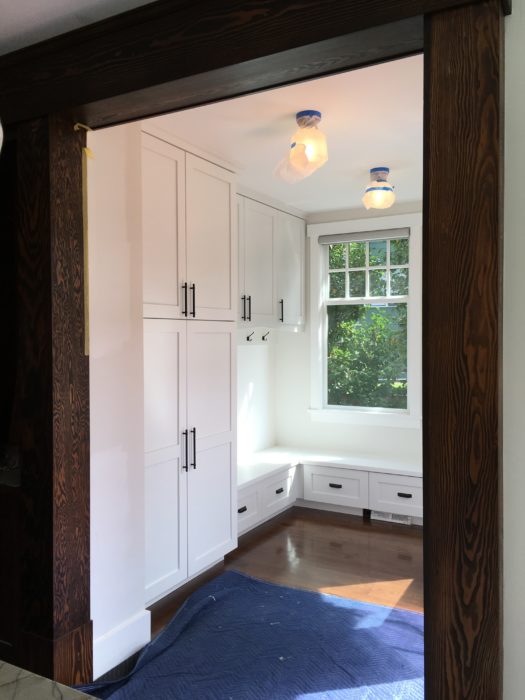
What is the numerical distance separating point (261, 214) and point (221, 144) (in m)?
1.08

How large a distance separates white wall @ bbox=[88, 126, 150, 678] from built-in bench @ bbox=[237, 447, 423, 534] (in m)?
1.40

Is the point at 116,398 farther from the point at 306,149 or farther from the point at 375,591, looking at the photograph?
the point at 375,591

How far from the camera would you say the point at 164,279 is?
9.70 feet

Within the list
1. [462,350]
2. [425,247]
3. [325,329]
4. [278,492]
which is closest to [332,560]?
[278,492]

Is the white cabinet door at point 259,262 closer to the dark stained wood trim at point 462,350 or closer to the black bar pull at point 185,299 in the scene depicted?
the black bar pull at point 185,299

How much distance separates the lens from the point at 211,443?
3342 mm

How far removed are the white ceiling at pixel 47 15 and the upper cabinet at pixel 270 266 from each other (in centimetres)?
204

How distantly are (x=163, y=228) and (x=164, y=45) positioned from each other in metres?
1.29

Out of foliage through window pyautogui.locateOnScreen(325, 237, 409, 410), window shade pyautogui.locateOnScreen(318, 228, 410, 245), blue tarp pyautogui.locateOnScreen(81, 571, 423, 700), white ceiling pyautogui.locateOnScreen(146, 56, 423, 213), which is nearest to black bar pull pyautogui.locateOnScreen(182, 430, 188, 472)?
blue tarp pyautogui.locateOnScreen(81, 571, 423, 700)

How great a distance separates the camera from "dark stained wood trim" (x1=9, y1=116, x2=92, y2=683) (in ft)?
6.54

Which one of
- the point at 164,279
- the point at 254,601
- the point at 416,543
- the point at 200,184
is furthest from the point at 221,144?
the point at 416,543

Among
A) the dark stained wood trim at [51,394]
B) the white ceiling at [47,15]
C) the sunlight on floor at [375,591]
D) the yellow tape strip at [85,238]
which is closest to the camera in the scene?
the white ceiling at [47,15]

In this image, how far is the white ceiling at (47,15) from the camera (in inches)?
67.6

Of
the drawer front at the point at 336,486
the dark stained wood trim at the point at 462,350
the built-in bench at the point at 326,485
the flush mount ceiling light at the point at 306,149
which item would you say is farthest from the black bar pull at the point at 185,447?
the dark stained wood trim at the point at 462,350
